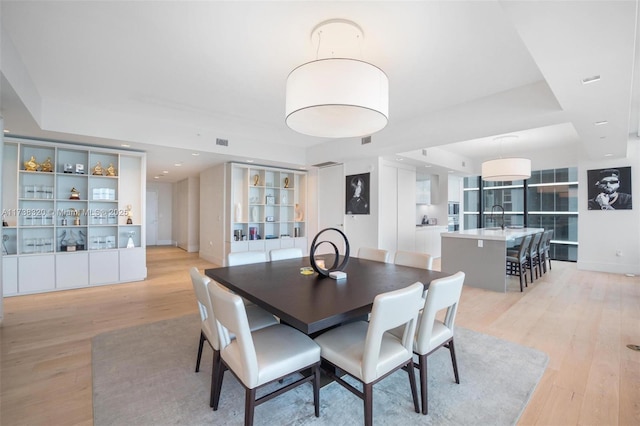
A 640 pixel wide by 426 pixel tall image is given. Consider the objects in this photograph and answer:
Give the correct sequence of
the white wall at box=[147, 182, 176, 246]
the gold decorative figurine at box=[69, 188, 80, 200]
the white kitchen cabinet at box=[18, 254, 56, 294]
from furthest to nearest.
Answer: the white wall at box=[147, 182, 176, 246]
the gold decorative figurine at box=[69, 188, 80, 200]
the white kitchen cabinet at box=[18, 254, 56, 294]

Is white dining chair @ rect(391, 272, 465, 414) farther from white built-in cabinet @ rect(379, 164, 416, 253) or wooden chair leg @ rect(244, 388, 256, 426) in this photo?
white built-in cabinet @ rect(379, 164, 416, 253)

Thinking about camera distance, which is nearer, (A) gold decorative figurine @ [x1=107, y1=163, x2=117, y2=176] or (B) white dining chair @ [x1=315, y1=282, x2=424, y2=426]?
(B) white dining chair @ [x1=315, y1=282, x2=424, y2=426]

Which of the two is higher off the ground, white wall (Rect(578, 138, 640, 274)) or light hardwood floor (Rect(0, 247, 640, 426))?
white wall (Rect(578, 138, 640, 274))

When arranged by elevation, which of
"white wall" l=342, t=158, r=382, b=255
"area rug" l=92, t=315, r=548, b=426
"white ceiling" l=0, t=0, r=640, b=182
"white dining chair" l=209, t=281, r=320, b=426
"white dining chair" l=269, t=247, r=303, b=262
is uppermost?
"white ceiling" l=0, t=0, r=640, b=182

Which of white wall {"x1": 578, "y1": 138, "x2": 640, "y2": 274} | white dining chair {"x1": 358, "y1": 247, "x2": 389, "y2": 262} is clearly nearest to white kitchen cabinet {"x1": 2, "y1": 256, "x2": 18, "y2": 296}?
white dining chair {"x1": 358, "y1": 247, "x2": 389, "y2": 262}

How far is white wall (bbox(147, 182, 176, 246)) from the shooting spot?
10359 millimetres

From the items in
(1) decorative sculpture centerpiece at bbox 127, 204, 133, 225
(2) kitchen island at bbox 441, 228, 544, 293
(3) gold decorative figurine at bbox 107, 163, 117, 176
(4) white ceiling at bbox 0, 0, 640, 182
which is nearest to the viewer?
(4) white ceiling at bbox 0, 0, 640, 182

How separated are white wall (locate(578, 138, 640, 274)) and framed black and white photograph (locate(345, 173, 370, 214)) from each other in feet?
15.7

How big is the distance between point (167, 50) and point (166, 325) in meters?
2.77

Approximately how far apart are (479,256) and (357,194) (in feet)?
8.22

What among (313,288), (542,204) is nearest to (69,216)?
(313,288)

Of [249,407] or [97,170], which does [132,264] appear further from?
[249,407]

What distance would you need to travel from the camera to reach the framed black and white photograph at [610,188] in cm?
565

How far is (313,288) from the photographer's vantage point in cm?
199
